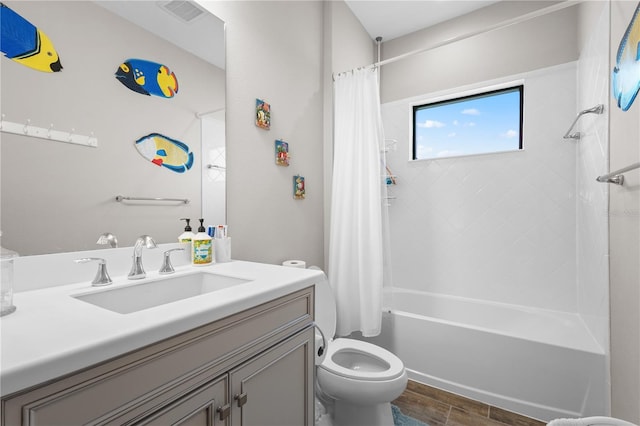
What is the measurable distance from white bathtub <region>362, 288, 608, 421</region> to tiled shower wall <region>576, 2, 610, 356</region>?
16cm

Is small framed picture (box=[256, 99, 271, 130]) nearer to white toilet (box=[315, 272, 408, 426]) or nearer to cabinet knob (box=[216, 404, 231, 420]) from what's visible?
white toilet (box=[315, 272, 408, 426])

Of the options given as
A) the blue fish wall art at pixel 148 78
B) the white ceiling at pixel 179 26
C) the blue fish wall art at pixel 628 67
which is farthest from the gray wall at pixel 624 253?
the blue fish wall art at pixel 148 78

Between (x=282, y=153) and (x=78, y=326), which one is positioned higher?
(x=282, y=153)

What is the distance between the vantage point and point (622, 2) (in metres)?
1.24

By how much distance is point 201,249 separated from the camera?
1237mm

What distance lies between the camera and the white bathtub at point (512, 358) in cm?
156

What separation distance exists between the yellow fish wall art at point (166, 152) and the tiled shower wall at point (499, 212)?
1979 millimetres

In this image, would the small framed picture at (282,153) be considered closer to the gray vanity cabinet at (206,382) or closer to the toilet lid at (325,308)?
the toilet lid at (325,308)

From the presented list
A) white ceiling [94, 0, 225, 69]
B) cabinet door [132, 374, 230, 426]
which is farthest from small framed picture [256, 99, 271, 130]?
cabinet door [132, 374, 230, 426]

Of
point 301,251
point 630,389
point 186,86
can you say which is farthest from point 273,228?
point 630,389

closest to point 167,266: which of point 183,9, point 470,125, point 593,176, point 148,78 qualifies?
point 148,78

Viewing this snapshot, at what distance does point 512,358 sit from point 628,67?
1.54m

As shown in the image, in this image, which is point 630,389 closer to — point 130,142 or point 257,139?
point 257,139

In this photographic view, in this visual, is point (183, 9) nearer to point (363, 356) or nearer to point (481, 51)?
point (363, 356)
